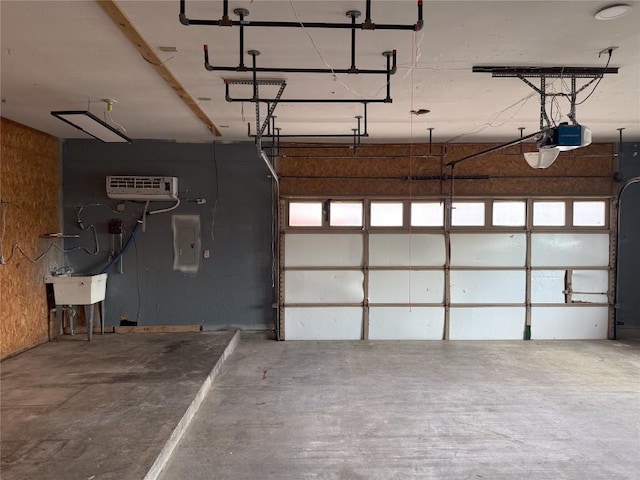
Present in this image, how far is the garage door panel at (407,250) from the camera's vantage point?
18.7 feet

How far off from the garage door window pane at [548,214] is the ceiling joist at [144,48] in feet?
14.9

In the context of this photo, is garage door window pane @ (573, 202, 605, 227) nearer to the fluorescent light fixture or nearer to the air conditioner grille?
the air conditioner grille

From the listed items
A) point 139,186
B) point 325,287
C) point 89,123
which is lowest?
point 325,287

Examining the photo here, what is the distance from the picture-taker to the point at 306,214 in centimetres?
574

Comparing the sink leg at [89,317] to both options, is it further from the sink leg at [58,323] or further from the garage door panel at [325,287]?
the garage door panel at [325,287]

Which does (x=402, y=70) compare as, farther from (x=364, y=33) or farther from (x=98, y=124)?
(x=98, y=124)

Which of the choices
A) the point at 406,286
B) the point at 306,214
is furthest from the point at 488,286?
the point at 306,214

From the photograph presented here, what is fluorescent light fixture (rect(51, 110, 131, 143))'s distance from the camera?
11.4ft

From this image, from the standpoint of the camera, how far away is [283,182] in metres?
5.72

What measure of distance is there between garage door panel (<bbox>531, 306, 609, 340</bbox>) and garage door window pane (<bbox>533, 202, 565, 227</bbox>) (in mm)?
1163

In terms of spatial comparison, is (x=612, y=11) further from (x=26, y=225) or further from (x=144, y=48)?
(x=26, y=225)

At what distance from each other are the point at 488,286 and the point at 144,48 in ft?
16.2

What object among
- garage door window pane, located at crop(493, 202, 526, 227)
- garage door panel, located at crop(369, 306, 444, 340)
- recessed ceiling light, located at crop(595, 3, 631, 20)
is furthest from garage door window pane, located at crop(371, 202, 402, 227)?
recessed ceiling light, located at crop(595, 3, 631, 20)

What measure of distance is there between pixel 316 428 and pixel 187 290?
322 cm
